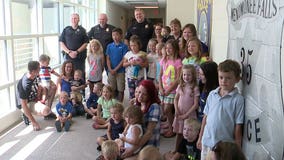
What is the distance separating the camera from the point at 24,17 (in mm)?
5496

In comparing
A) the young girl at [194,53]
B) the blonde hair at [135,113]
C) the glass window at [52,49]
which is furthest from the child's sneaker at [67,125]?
the glass window at [52,49]

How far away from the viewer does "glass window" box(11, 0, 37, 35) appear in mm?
5030

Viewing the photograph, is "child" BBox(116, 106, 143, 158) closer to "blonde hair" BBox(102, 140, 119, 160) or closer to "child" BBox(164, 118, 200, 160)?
"blonde hair" BBox(102, 140, 119, 160)

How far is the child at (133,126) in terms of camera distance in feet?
9.47

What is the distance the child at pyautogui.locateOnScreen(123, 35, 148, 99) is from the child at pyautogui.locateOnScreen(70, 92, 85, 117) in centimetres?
87

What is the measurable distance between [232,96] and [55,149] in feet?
7.45

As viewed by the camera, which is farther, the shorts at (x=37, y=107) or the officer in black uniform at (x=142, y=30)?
the officer in black uniform at (x=142, y=30)

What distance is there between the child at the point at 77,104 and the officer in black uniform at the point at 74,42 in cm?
71

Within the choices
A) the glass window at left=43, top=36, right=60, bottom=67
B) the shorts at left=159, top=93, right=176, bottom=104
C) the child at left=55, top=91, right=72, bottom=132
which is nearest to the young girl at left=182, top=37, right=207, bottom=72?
the shorts at left=159, top=93, right=176, bottom=104

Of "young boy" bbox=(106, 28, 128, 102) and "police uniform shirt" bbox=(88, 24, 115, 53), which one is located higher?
"police uniform shirt" bbox=(88, 24, 115, 53)

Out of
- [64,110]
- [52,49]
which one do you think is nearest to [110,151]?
[64,110]

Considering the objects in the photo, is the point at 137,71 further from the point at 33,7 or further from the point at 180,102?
the point at 33,7

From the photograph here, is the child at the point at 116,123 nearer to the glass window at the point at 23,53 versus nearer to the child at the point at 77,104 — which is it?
the child at the point at 77,104

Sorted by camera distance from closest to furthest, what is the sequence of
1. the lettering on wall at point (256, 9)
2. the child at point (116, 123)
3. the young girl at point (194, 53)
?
the lettering on wall at point (256, 9) → the young girl at point (194, 53) → the child at point (116, 123)
